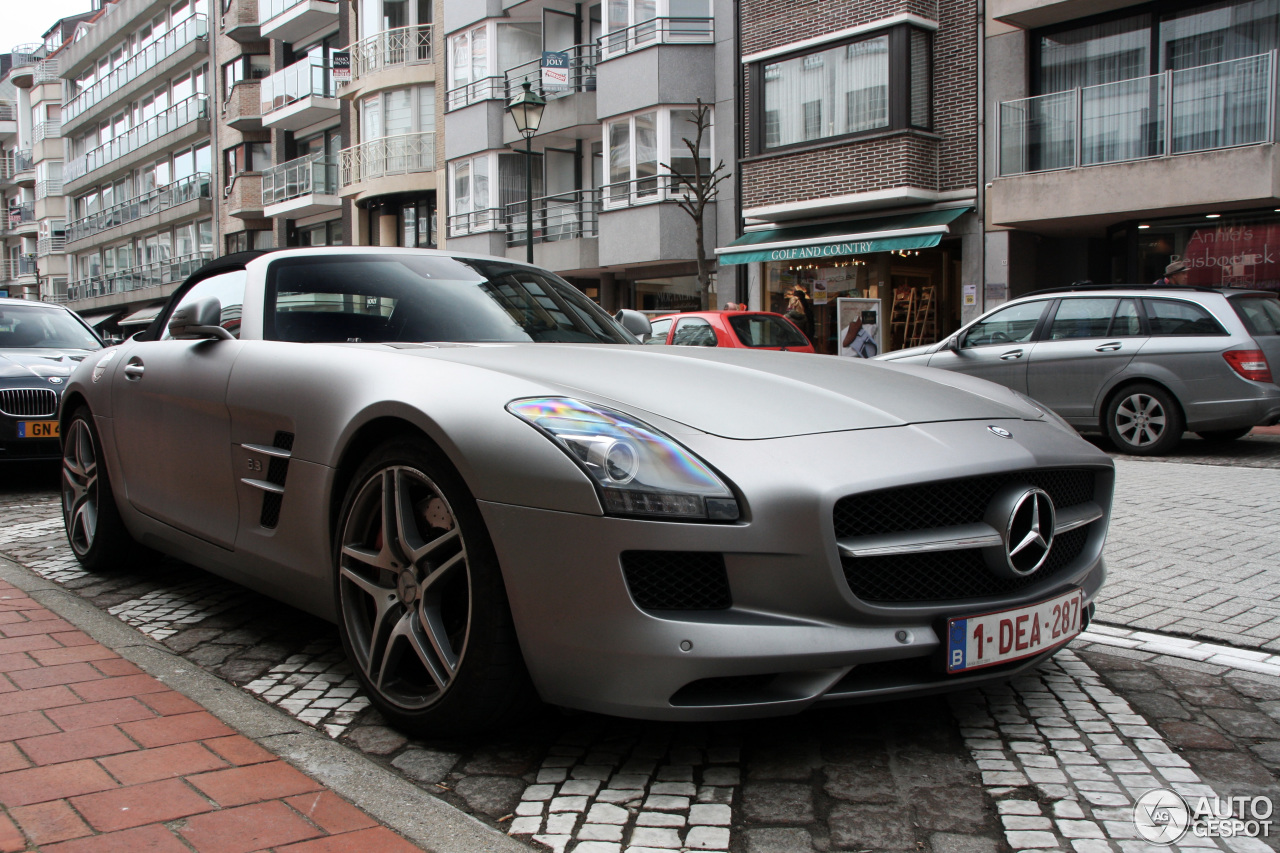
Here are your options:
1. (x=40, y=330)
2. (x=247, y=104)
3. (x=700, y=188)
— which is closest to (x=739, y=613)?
(x=40, y=330)

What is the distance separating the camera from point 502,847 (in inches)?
90.4

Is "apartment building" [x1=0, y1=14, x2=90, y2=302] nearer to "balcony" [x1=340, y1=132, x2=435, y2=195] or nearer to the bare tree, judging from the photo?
"balcony" [x1=340, y1=132, x2=435, y2=195]

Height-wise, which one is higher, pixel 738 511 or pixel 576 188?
pixel 576 188

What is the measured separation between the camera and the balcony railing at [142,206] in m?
45.8

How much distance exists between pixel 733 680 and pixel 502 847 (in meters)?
0.61

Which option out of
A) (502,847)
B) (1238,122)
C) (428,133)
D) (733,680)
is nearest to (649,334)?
(733,680)

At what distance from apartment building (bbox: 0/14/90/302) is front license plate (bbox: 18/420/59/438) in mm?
61472

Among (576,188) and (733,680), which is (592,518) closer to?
(733,680)

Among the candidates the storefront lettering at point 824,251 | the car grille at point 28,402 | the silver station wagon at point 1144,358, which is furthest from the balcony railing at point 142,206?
the silver station wagon at point 1144,358

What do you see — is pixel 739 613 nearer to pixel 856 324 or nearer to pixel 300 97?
pixel 856 324

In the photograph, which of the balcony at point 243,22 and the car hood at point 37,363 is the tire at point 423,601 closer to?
the car hood at point 37,363

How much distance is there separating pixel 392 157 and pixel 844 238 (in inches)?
670

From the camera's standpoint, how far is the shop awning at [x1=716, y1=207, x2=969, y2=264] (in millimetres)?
18547

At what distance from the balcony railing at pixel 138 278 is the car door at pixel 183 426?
40.3m
